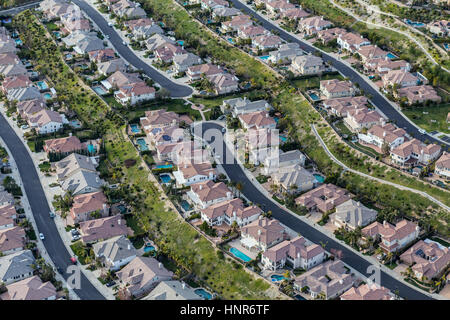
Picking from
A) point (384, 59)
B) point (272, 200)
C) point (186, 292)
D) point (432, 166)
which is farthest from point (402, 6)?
point (186, 292)

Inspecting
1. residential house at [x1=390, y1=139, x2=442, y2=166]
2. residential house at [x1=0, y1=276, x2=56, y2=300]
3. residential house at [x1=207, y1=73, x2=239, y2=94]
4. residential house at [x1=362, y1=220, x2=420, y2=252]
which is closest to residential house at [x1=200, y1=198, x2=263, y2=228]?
residential house at [x1=362, y1=220, x2=420, y2=252]

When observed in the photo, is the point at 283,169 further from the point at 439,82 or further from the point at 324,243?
the point at 439,82

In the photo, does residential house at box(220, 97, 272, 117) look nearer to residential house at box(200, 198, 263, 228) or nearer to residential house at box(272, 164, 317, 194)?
residential house at box(272, 164, 317, 194)

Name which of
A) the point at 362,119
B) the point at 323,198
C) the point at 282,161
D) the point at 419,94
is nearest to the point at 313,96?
the point at 362,119

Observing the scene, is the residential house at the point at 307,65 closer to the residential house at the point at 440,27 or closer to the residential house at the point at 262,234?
the residential house at the point at 440,27

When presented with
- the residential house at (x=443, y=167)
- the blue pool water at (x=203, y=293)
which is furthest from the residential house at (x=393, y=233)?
the blue pool water at (x=203, y=293)

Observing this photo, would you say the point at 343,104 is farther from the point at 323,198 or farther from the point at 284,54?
the point at 323,198
